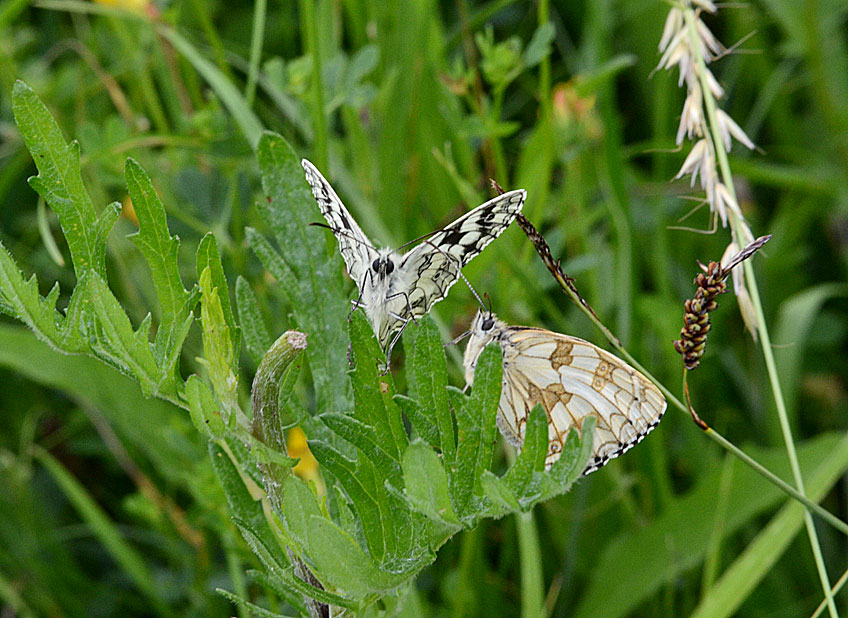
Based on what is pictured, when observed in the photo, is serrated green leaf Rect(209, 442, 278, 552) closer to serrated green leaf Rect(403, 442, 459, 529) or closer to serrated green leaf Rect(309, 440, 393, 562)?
serrated green leaf Rect(309, 440, 393, 562)

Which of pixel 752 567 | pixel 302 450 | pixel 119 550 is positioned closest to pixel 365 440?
pixel 752 567

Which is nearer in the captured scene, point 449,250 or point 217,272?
point 217,272

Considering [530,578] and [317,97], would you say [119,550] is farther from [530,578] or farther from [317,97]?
[317,97]

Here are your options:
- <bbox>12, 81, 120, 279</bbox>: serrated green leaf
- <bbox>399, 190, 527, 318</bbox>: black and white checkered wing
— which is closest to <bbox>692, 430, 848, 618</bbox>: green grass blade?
<bbox>399, 190, 527, 318</bbox>: black and white checkered wing

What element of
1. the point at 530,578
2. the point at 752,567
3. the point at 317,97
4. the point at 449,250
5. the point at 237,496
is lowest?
the point at 752,567

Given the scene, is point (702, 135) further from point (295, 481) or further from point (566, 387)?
point (295, 481)

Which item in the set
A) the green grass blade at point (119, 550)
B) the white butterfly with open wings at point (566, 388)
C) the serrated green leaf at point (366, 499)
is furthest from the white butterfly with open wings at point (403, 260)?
the green grass blade at point (119, 550)
